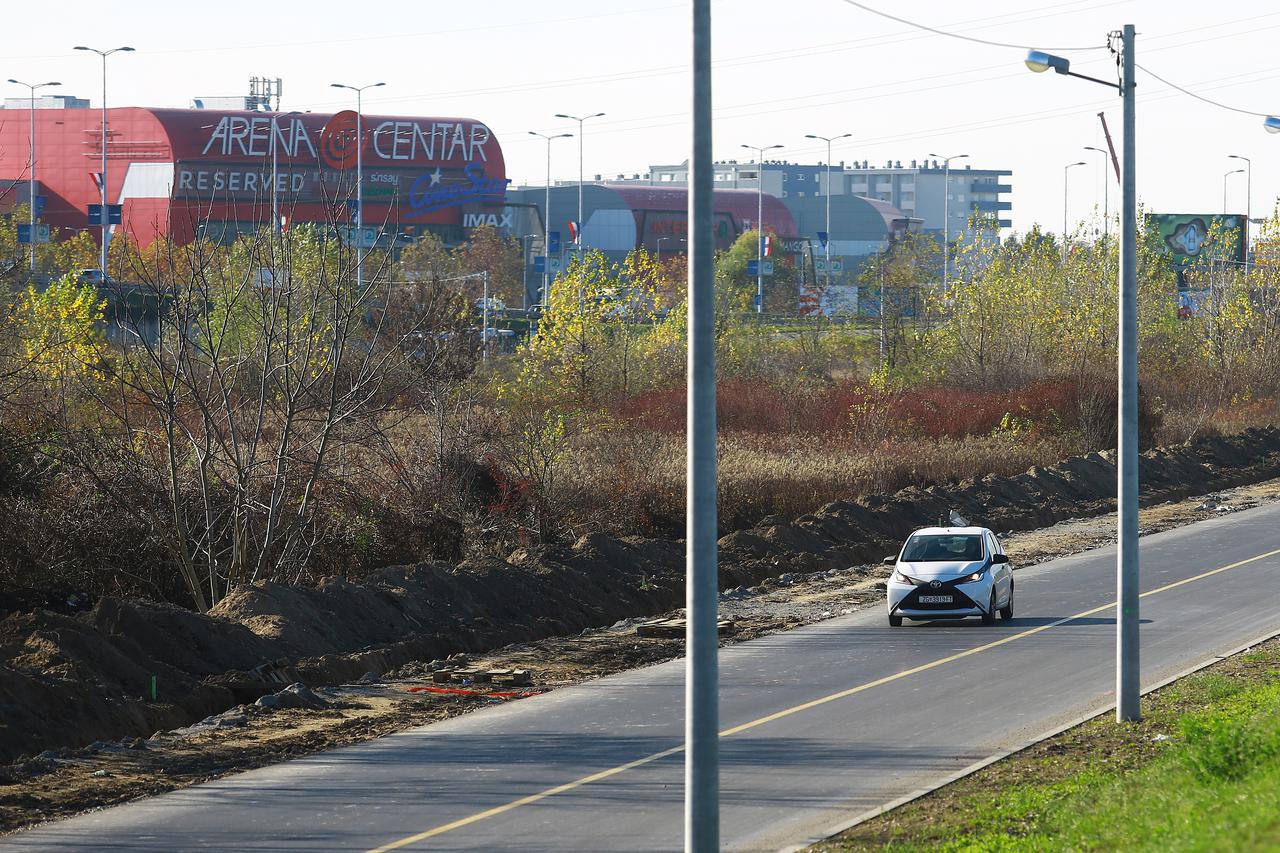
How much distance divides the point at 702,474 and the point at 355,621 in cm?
1340

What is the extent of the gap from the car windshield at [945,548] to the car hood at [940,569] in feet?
→ 0.40

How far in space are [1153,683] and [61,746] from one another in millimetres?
12538

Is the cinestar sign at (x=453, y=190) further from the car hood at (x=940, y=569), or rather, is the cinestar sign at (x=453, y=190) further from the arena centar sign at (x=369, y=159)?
the car hood at (x=940, y=569)

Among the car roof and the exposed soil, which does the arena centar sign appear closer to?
the exposed soil

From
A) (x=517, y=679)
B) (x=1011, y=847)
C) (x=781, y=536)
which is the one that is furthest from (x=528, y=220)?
(x=1011, y=847)

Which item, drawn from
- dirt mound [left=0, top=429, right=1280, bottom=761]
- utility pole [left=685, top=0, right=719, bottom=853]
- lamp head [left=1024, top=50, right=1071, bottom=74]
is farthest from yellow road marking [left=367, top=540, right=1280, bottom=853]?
lamp head [left=1024, top=50, right=1071, bottom=74]

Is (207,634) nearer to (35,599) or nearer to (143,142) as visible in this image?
(35,599)

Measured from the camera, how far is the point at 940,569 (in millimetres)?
23969

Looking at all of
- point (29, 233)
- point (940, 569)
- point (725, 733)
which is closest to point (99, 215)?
point (29, 233)

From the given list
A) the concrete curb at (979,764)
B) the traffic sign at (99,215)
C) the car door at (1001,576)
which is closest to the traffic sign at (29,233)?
the traffic sign at (99,215)

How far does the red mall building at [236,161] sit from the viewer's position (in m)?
102

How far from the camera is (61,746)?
51.3 feet

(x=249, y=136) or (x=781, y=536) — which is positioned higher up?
(x=249, y=136)

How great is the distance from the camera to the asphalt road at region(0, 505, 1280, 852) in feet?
41.5
